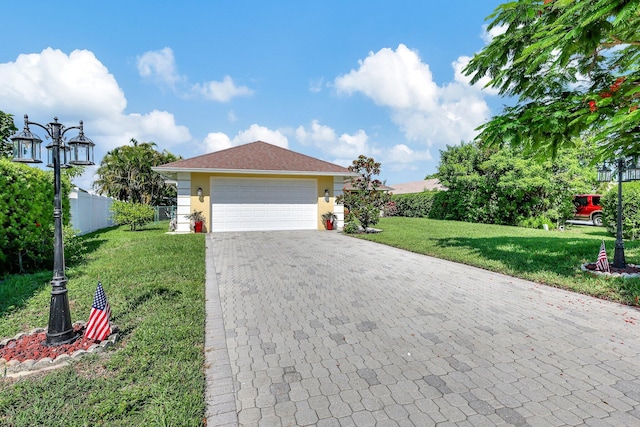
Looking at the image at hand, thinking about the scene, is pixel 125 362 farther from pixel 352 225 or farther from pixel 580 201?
pixel 580 201

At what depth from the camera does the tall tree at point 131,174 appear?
2850 cm

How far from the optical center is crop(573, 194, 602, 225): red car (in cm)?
1909

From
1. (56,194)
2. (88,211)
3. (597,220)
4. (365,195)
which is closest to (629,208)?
(597,220)

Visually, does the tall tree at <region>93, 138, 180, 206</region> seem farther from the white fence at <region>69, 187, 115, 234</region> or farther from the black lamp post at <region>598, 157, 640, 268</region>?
the black lamp post at <region>598, 157, 640, 268</region>

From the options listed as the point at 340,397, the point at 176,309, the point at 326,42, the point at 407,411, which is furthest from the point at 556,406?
the point at 326,42

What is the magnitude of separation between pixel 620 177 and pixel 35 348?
10593 mm

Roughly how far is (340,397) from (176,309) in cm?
293

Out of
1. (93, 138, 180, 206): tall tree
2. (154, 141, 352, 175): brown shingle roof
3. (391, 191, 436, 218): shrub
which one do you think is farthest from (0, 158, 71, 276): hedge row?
(391, 191, 436, 218): shrub

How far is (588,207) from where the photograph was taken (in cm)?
1967

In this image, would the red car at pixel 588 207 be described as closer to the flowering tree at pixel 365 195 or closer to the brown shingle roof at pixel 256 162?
the flowering tree at pixel 365 195

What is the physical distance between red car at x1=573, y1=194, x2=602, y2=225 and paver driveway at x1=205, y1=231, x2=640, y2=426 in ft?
60.5

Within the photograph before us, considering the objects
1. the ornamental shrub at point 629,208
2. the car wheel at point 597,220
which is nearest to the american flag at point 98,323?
the ornamental shrub at point 629,208

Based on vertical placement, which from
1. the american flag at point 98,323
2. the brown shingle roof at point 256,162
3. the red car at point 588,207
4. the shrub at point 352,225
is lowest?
the american flag at point 98,323

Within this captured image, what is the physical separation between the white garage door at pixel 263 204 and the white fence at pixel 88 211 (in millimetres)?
5614
